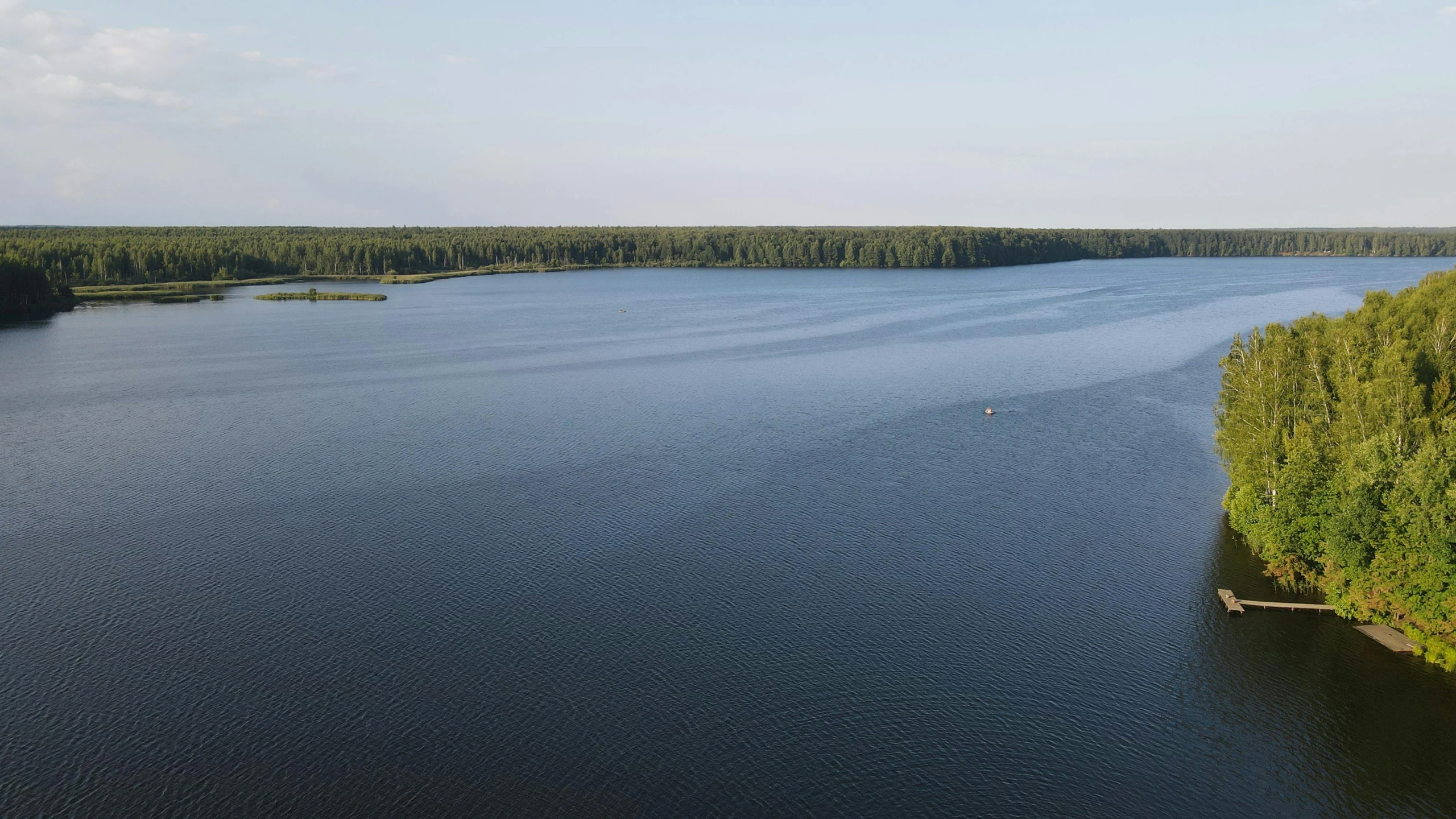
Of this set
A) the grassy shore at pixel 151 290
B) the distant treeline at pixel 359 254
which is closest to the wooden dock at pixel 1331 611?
the grassy shore at pixel 151 290

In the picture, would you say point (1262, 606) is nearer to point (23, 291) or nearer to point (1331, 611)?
point (1331, 611)

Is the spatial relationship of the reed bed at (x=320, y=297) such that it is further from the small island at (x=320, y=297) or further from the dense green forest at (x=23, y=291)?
the dense green forest at (x=23, y=291)

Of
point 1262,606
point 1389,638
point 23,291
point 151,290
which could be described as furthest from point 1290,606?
point 151,290

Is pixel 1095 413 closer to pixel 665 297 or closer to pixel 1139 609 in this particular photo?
pixel 1139 609

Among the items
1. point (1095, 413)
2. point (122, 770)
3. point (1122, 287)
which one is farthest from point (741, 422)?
point (1122, 287)

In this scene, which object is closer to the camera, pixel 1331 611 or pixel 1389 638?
pixel 1389 638
